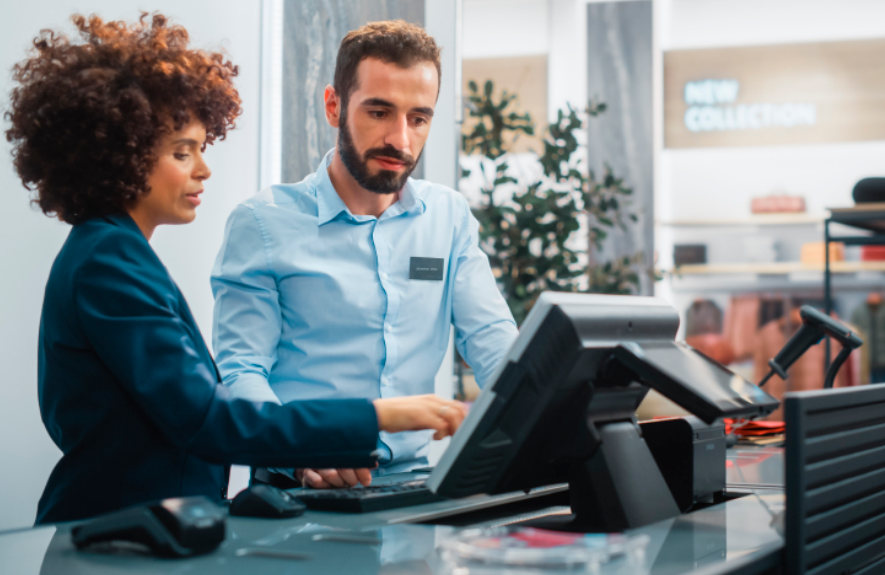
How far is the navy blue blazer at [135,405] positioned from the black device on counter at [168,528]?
172mm

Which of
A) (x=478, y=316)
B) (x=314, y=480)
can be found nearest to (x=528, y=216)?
(x=478, y=316)

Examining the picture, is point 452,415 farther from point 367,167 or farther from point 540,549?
point 367,167

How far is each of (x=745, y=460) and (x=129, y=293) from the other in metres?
1.21

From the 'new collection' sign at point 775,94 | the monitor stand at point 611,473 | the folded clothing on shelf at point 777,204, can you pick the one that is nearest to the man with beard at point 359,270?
the monitor stand at point 611,473

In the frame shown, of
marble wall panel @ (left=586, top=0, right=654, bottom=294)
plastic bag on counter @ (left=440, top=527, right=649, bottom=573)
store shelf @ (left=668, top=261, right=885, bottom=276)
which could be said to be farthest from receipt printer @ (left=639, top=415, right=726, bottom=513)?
marble wall panel @ (left=586, top=0, right=654, bottom=294)

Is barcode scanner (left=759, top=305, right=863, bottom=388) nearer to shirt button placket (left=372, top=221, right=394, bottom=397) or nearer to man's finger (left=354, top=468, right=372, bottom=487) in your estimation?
shirt button placket (left=372, top=221, right=394, bottom=397)

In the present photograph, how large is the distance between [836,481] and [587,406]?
33 centimetres

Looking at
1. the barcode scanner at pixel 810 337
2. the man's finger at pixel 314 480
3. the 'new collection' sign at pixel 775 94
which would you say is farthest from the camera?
the 'new collection' sign at pixel 775 94

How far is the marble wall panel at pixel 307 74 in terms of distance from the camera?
101 inches

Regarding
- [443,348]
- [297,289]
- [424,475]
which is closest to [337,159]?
[297,289]

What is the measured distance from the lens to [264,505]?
999 millimetres

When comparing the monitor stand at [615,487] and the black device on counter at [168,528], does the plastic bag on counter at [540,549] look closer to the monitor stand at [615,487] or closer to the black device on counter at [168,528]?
the monitor stand at [615,487]

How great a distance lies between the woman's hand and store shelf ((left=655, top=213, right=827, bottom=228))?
5.14 m

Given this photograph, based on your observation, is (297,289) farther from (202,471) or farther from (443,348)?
(202,471)
